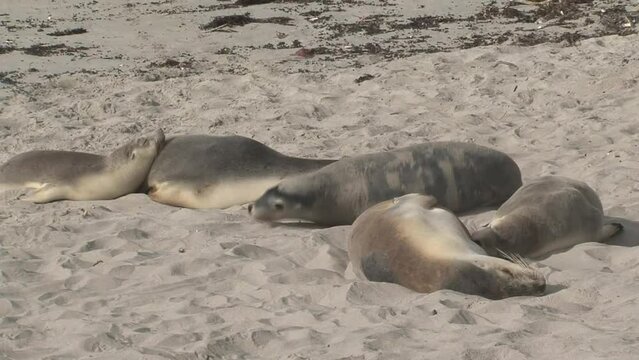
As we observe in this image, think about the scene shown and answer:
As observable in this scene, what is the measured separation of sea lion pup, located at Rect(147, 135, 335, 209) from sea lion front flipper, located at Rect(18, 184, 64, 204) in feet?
1.84

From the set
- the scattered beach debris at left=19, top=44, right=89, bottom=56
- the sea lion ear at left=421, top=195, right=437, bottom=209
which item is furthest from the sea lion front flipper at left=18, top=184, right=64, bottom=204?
the scattered beach debris at left=19, top=44, right=89, bottom=56

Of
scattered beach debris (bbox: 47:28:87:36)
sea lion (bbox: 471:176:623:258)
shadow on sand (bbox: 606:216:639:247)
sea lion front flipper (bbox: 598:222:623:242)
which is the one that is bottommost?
scattered beach debris (bbox: 47:28:87:36)

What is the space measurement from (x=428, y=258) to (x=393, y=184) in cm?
142

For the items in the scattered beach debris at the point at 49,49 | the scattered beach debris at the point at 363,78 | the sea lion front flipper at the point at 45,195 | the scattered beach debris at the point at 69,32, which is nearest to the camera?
the sea lion front flipper at the point at 45,195

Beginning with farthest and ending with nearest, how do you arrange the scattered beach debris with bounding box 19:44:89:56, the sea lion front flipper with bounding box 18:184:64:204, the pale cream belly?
the scattered beach debris with bounding box 19:44:89:56, the sea lion front flipper with bounding box 18:184:64:204, the pale cream belly

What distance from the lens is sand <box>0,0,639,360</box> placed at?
402 cm

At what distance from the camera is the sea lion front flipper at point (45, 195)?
6.56 metres

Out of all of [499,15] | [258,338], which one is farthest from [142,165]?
[499,15]

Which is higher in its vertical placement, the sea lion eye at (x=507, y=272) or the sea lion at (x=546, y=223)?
the sea lion eye at (x=507, y=272)

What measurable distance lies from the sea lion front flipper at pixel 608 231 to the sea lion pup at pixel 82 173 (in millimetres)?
2898

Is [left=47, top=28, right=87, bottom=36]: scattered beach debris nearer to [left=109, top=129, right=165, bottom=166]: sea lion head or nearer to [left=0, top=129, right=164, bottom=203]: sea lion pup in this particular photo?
[left=0, top=129, right=164, bottom=203]: sea lion pup

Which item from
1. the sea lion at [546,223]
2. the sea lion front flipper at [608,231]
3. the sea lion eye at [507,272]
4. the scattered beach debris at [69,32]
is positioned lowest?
the scattered beach debris at [69,32]

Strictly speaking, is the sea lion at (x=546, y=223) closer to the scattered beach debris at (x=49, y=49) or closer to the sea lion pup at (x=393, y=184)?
the sea lion pup at (x=393, y=184)

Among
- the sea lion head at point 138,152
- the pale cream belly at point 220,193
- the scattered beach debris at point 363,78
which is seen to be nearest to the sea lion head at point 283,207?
the pale cream belly at point 220,193
